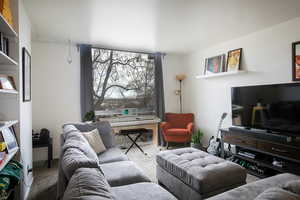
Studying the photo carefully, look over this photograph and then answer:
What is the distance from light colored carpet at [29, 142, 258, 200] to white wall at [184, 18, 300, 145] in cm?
152

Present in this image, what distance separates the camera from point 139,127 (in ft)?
13.9

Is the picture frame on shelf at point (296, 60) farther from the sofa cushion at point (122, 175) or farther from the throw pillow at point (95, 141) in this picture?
the throw pillow at point (95, 141)

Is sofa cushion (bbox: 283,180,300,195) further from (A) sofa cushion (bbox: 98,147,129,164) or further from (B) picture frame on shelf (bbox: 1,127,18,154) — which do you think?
(B) picture frame on shelf (bbox: 1,127,18,154)

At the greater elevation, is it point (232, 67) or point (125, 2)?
point (125, 2)

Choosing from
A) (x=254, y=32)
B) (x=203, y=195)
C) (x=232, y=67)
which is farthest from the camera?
(x=232, y=67)

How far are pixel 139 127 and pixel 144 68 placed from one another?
62.8 inches

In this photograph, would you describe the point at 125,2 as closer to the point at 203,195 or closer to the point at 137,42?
the point at 137,42

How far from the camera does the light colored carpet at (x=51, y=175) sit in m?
2.44

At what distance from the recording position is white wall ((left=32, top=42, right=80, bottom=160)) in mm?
3734

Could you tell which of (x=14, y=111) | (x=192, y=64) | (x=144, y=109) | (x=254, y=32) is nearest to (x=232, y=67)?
(x=254, y=32)

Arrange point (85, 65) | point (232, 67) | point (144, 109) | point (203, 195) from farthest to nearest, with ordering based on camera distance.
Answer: point (144, 109) → point (85, 65) → point (232, 67) → point (203, 195)

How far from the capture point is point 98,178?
1166 mm

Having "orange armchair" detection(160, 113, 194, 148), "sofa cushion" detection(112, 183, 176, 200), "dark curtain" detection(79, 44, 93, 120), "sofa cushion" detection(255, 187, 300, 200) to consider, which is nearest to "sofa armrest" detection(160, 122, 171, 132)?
"orange armchair" detection(160, 113, 194, 148)

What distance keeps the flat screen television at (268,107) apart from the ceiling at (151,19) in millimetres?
1062
